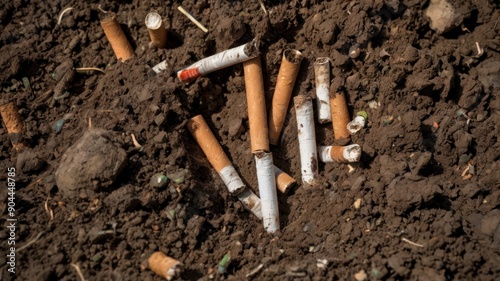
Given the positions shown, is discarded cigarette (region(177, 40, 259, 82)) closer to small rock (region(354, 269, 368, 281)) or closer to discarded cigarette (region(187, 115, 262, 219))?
discarded cigarette (region(187, 115, 262, 219))

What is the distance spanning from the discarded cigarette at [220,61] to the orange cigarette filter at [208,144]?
0.46 m

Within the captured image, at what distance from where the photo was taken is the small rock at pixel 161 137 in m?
4.07

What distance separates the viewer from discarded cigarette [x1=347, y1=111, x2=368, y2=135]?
14.0 feet

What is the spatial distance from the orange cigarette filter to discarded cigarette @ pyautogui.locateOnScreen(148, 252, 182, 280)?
1.11 metres

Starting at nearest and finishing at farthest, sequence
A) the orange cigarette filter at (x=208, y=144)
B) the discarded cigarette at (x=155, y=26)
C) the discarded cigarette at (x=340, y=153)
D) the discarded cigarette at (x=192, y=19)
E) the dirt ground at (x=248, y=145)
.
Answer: the dirt ground at (x=248, y=145) → the discarded cigarette at (x=340, y=153) → the orange cigarette filter at (x=208, y=144) → the discarded cigarette at (x=155, y=26) → the discarded cigarette at (x=192, y=19)

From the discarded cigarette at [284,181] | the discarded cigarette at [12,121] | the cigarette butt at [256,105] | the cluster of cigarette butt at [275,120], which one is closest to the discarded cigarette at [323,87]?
the cluster of cigarette butt at [275,120]

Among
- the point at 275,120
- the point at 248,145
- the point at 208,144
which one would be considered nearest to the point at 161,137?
the point at 208,144

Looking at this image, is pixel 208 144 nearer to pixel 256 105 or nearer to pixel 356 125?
pixel 256 105

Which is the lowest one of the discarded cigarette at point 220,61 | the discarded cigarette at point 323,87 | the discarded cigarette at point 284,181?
the discarded cigarette at point 284,181

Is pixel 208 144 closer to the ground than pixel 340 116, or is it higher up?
higher up

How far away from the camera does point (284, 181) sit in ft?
14.2

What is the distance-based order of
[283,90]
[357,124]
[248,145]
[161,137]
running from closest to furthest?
[161,137] < [357,124] < [283,90] < [248,145]

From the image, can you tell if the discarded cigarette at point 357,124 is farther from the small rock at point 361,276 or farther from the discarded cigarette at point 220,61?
the small rock at point 361,276

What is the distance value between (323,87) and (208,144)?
1.25 m
